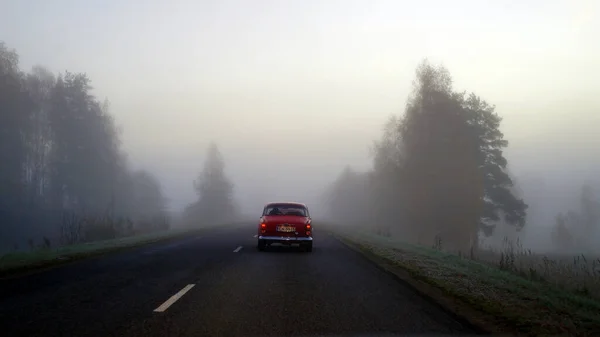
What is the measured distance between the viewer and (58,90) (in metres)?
50.1

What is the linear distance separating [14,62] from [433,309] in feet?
160

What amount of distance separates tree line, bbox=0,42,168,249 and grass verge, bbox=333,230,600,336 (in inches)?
1233

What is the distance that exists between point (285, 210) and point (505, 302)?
1242 centimetres

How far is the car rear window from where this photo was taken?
18.9 metres

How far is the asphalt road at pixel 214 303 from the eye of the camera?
5945 mm

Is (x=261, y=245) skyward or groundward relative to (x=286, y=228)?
groundward

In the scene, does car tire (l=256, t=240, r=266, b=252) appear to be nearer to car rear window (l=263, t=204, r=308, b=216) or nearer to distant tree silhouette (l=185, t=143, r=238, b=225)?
car rear window (l=263, t=204, r=308, b=216)

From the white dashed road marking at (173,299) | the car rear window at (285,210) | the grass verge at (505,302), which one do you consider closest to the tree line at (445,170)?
the car rear window at (285,210)

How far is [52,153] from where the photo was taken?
49500mm

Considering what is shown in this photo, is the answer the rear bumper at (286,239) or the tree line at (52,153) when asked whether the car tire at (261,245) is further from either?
the tree line at (52,153)

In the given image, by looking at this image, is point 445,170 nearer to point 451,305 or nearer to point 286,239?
point 286,239

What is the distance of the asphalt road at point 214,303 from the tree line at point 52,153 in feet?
94.5

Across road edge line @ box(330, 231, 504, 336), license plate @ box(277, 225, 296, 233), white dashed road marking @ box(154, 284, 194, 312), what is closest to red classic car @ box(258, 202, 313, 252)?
license plate @ box(277, 225, 296, 233)

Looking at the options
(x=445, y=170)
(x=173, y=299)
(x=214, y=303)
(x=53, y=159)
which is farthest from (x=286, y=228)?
(x=53, y=159)
